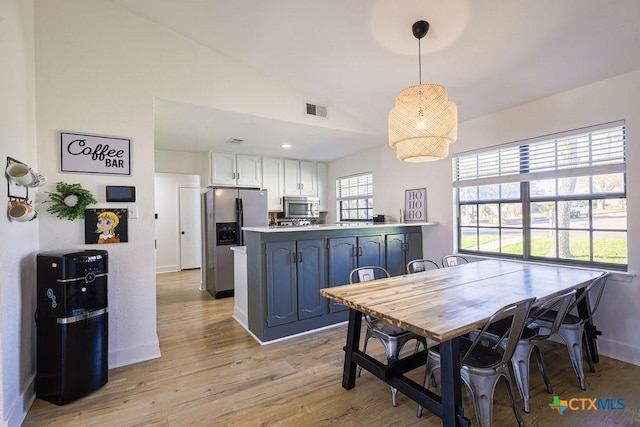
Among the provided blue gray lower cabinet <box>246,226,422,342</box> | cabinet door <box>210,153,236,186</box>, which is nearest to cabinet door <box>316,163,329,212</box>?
cabinet door <box>210,153,236,186</box>

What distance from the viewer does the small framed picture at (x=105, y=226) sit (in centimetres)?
251

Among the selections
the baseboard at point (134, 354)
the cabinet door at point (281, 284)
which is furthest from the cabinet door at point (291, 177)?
the baseboard at point (134, 354)

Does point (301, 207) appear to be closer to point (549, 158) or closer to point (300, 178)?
point (300, 178)

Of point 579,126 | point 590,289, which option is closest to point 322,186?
point 579,126

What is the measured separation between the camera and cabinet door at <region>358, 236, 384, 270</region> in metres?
3.66

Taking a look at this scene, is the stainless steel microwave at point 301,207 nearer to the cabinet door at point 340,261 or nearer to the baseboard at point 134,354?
the cabinet door at point 340,261

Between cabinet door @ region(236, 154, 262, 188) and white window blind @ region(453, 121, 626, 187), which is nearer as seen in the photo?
white window blind @ region(453, 121, 626, 187)

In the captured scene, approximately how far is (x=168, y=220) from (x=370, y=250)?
16.3 ft

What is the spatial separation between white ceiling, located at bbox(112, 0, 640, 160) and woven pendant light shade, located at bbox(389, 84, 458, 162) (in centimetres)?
75

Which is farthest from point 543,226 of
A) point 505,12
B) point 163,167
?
point 163,167

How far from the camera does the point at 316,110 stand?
376 cm

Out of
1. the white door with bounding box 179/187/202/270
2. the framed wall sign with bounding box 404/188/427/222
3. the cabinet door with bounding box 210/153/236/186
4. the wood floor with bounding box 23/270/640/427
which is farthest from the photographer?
the white door with bounding box 179/187/202/270

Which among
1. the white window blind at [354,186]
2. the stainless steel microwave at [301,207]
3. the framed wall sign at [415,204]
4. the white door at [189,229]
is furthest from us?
the white door at [189,229]

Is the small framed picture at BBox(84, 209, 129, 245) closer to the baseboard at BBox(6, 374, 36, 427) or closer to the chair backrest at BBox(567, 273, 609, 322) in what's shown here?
the baseboard at BBox(6, 374, 36, 427)
